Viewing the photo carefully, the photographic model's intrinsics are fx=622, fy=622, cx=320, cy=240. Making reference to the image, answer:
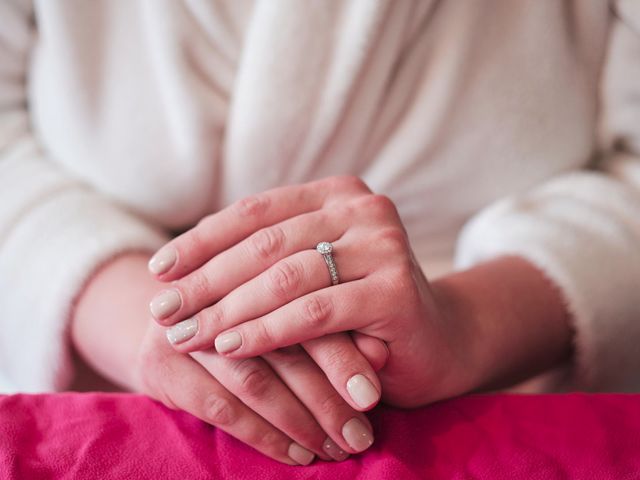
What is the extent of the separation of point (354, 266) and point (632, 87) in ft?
1.58

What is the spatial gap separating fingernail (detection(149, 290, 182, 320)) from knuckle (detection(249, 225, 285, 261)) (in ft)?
0.23

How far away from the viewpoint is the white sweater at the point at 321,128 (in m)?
0.68

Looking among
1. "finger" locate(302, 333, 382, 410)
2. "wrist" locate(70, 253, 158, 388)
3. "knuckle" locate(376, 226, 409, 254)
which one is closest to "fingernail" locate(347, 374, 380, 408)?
"finger" locate(302, 333, 382, 410)

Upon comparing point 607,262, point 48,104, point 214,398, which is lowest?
point 607,262

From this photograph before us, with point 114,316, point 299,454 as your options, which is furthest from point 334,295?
point 114,316

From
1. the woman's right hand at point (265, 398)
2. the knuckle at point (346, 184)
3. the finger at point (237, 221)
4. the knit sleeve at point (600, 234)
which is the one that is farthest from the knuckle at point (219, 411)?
the knit sleeve at point (600, 234)

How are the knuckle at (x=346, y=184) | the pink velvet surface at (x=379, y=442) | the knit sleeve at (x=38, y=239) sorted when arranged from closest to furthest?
1. the pink velvet surface at (x=379, y=442)
2. the knuckle at (x=346, y=184)
3. the knit sleeve at (x=38, y=239)

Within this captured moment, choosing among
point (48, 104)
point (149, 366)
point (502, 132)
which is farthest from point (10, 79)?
point (502, 132)

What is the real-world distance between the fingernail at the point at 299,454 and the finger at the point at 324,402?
0.02 meters

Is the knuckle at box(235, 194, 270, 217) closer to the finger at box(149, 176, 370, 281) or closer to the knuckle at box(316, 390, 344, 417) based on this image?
the finger at box(149, 176, 370, 281)

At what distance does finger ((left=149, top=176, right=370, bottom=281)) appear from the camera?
0.50 metres

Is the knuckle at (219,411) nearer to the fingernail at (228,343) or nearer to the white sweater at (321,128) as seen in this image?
the fingernail at (228,343)

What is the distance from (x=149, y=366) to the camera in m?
0.50

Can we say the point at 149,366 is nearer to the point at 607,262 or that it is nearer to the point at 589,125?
the point at 607,262
